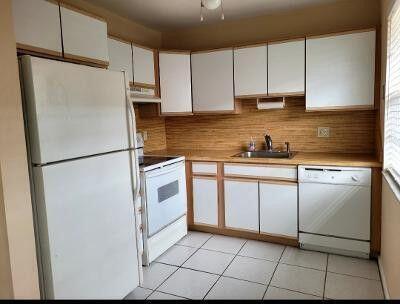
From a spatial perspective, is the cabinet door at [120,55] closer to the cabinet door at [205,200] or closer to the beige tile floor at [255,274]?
the cabinet door at [205,200]

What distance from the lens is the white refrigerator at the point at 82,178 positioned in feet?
5.40

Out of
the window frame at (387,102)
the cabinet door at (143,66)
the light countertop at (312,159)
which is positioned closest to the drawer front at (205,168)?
the light countertop at (312,159)

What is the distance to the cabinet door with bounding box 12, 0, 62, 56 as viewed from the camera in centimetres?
187

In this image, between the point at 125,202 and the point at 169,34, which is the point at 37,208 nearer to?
the point at 125,202

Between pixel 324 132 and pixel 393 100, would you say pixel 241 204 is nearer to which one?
pixel 324 132

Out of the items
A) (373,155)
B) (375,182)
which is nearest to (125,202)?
(375,182)

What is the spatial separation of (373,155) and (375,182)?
1.78 ft

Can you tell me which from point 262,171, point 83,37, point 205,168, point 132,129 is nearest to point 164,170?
point 205,168

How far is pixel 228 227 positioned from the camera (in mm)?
A: 3371

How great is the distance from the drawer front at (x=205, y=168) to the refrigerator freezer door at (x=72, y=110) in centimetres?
131

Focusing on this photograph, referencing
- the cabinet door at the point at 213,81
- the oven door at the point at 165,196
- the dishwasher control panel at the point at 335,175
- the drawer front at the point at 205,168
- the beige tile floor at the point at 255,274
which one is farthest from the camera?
the cabinet door at the point at 213,81

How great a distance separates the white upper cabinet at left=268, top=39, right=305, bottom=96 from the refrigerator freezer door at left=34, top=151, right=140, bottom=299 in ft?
5.98

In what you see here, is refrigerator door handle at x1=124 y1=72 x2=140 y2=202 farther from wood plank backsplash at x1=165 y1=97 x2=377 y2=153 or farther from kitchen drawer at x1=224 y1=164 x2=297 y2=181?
wood plank backsplash at x1=165 y1=97 x2=377 y2=153

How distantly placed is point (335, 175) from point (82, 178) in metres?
2.12
